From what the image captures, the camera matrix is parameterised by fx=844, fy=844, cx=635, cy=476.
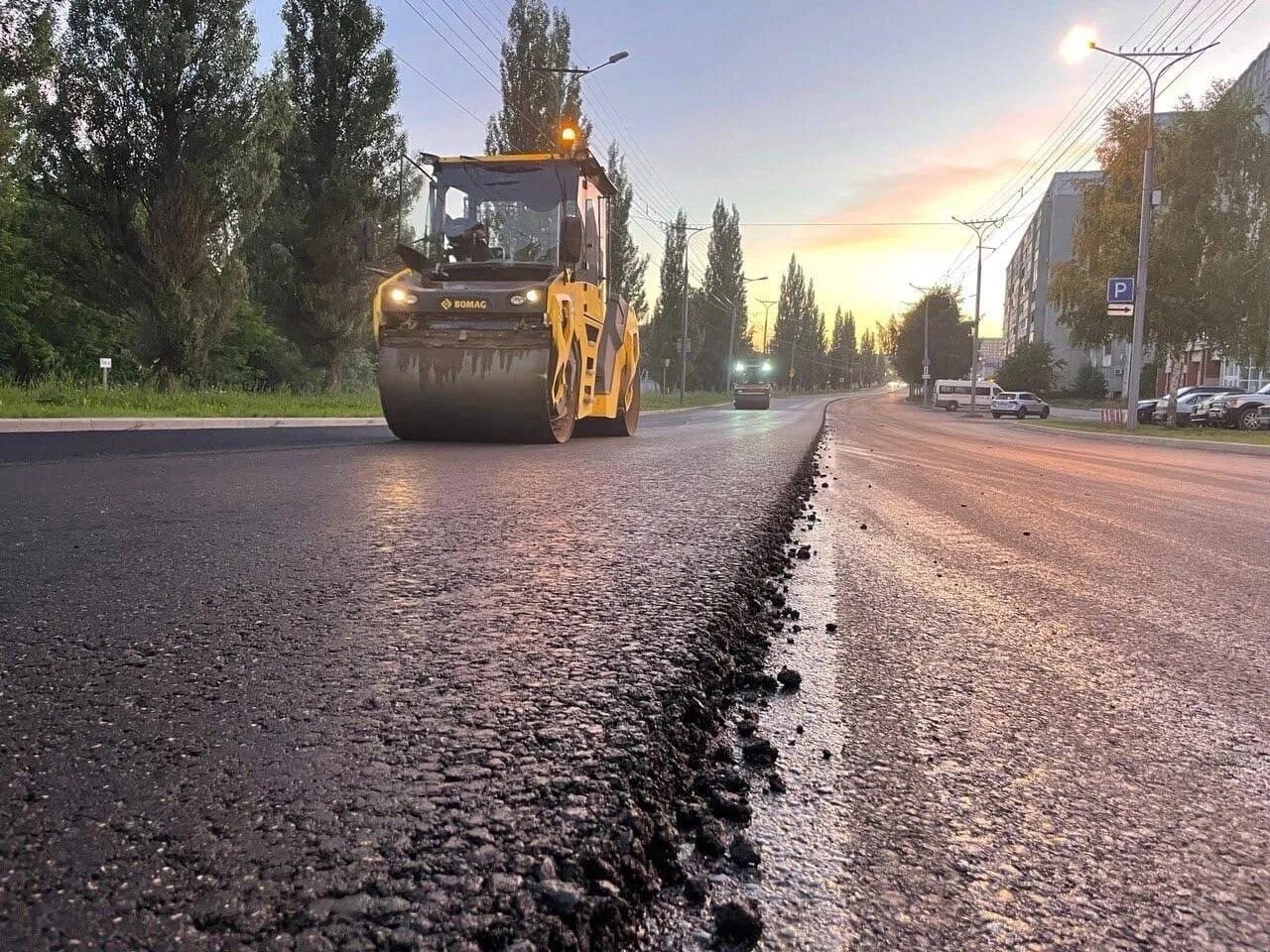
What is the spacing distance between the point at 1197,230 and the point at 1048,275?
178ft

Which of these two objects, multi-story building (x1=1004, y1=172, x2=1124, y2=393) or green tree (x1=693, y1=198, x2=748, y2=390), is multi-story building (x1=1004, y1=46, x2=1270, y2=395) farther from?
green tree (x1=693, y1=198, x2=748, y2=390)

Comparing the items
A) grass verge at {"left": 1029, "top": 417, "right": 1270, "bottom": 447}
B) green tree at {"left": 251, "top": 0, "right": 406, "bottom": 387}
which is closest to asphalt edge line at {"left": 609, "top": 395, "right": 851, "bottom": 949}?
grass verge at {"left": 1029, "top": 417, "right": 1270, "bottom": 447}

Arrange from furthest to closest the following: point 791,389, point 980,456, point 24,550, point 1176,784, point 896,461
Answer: point 791,389 → point 980,456 → point 896,461 → point 24,550 → point 1176,784

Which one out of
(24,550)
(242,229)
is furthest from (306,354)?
(24,550)

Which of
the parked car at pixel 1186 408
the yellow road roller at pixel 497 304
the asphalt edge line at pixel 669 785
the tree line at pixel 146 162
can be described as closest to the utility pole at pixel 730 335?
the parked car at pixel 1186 408

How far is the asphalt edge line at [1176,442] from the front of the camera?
60.4 feet

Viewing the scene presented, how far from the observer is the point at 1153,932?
0.96 meters

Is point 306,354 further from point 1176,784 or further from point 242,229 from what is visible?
point 1176,784

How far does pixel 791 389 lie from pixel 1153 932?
119757 millimetres

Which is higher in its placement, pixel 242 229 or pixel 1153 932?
pixel 242 229

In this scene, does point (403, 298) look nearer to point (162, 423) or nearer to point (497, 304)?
point (497, 304)

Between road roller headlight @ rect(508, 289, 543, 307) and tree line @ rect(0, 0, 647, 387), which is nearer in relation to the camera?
road roller headlight @ rect(508, 289, 543, 307)

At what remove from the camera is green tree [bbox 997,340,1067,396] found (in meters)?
66.7

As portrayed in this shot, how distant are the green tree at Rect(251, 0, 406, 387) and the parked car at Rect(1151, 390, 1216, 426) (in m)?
27.5
